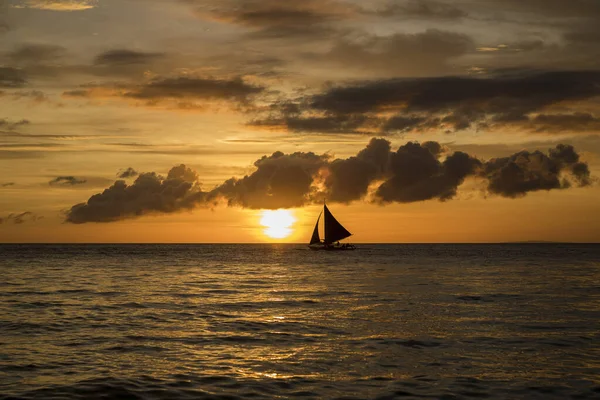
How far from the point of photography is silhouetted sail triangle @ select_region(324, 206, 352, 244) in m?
163

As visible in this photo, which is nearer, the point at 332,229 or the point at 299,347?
the point at 299,347

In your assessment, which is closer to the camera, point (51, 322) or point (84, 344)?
point (84, 344)

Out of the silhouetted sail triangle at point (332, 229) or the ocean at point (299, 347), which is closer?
the ocean at point (299, 347)

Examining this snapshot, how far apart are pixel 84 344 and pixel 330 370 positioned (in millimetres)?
12505

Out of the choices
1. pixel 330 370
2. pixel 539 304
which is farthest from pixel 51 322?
pixel 539 304

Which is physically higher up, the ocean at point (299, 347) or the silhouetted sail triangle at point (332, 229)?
the silhouetted sail triangle at point (332, 229)

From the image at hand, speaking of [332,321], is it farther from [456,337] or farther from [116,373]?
[116,373]

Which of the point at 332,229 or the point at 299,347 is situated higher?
the point at 332,229

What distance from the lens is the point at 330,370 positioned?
24.3 meters

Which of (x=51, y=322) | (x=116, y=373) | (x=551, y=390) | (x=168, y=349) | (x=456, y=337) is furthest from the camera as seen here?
(x=51, y=322)

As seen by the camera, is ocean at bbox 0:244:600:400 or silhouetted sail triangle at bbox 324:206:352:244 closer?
ocean at bbox 0:244:600:400

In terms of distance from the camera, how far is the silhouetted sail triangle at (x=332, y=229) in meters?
163

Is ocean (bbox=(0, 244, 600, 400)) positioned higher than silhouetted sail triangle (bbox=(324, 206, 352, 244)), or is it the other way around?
silhouetted sail triangle (bbox=(324, 206, 352, 244))

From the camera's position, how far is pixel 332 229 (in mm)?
164000
